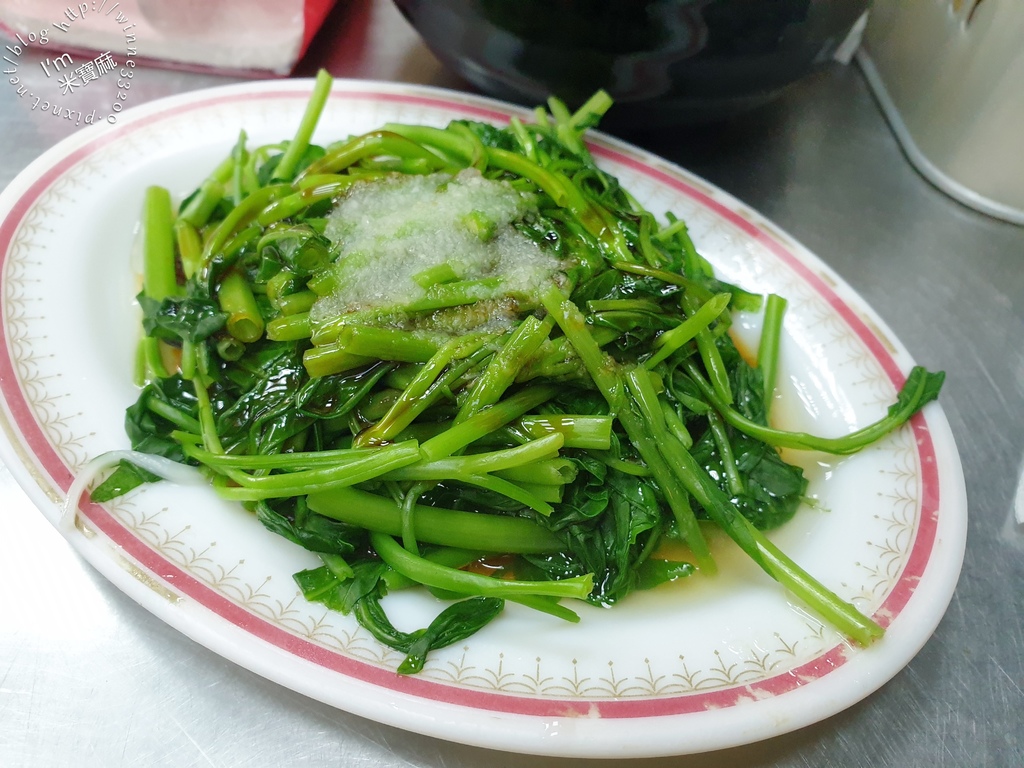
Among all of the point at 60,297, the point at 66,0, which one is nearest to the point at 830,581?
the point at 60,297

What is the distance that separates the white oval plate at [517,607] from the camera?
106 cm

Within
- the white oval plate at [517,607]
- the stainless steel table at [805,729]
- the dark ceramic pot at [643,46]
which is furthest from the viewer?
the dark ceramic pot at [643,46]

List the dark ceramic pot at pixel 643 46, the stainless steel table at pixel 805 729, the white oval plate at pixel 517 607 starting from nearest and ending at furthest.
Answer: the white oval plate at pixel 517 607 → the stainless steel table at pixel 805 729 → the dark ceramic pot at pixel 643 46

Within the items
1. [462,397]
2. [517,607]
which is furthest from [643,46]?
[517,607]

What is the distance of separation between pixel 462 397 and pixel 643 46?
3.88ft

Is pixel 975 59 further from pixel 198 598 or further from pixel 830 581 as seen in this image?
pixel 198 598

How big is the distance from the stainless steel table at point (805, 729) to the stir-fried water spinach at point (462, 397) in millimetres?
264

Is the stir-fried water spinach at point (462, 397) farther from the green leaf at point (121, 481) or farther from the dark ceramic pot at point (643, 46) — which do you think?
the dark ceramic pot at point (643, 46)

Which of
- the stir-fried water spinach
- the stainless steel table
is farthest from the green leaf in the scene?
the stainless steel table

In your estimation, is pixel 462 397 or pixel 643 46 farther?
pixel 643 46

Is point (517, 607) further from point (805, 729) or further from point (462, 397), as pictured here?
point (805, 729)

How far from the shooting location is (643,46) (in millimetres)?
1871

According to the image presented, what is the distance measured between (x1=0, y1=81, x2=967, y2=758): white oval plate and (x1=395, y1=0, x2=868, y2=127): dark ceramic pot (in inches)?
22.4

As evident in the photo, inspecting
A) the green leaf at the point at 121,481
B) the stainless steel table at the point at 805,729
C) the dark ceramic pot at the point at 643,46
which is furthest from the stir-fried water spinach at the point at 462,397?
the dark ceramic pot at the point at 643,46
